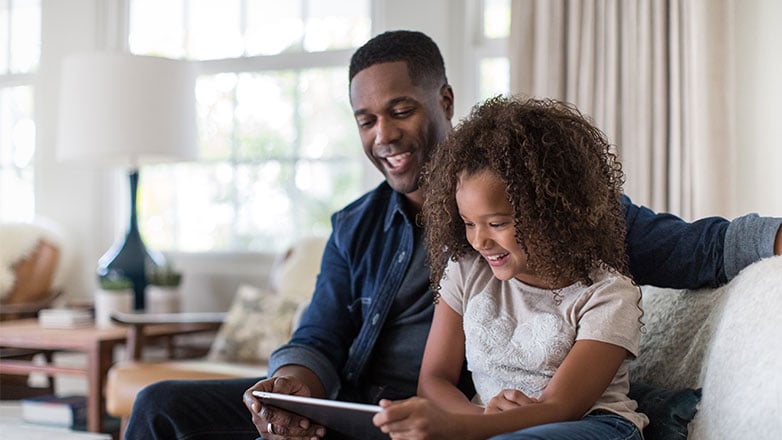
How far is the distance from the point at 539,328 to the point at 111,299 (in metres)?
2.59

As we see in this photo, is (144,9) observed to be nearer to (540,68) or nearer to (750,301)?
(540,68)

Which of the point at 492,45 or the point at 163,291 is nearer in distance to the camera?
the point at 163,291

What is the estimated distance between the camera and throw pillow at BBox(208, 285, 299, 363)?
319cm

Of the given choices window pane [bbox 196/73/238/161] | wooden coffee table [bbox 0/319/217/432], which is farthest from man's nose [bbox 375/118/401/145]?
window pane [bbox 196/73/238/161]

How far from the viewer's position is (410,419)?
3.47 feet

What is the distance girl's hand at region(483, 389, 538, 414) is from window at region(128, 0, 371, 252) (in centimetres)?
284

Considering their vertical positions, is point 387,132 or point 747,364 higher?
point 387,132

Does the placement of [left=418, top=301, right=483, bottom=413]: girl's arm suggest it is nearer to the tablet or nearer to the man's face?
the tablet

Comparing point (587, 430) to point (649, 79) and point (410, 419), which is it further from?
point (649, 79)

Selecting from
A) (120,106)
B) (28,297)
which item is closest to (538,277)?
(120,106)

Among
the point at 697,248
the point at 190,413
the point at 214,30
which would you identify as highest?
the point at 214,30

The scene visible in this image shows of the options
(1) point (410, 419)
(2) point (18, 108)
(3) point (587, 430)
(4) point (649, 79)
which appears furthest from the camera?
(2) point (18, 108)

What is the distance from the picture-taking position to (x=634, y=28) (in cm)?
340

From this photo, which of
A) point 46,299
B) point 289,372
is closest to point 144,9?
point 46,299
